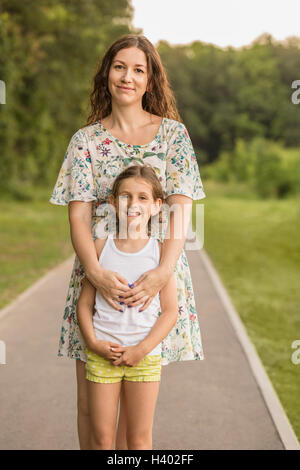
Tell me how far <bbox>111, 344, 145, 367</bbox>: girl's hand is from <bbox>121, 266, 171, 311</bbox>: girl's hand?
17 centimetres

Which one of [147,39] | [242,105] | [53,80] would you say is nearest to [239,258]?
[147,39]

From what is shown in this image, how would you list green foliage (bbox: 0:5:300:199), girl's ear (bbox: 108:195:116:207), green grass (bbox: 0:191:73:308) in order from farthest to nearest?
1. green foliage (bbox: 0:5:300:199)
2. green grass (bbox: 0:191:73:308)
3. girl's ear (bbox: 108:195:116:207)

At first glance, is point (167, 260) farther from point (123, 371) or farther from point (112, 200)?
point (123, 371)

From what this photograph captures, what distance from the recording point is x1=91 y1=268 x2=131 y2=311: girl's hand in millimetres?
2562

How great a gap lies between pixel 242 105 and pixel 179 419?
72536 millimetres

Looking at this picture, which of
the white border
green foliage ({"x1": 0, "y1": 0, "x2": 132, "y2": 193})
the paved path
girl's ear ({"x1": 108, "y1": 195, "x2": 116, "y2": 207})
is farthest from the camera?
green foliage ({"x1": 0, "y1": 0, "x2": 132, "y2": 193})

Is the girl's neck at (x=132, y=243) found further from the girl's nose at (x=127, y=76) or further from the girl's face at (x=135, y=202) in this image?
the girl's nose at (x=127, y=76)

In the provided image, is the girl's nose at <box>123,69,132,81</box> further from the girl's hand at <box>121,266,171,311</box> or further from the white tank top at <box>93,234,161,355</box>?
the girl's hand at <box>121,266,171,311</box>

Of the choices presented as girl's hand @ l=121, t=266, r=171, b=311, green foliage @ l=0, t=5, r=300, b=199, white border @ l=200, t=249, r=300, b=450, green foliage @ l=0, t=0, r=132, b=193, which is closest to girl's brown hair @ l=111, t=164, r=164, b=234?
girl's hand @ l=121, t=266, r=171, b=311

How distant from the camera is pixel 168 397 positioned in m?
4.91

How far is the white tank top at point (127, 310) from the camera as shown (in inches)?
102

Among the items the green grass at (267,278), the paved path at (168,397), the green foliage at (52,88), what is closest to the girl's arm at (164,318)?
the paved path at (168,397)

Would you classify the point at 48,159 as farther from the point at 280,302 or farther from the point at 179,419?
the point at 179,419
